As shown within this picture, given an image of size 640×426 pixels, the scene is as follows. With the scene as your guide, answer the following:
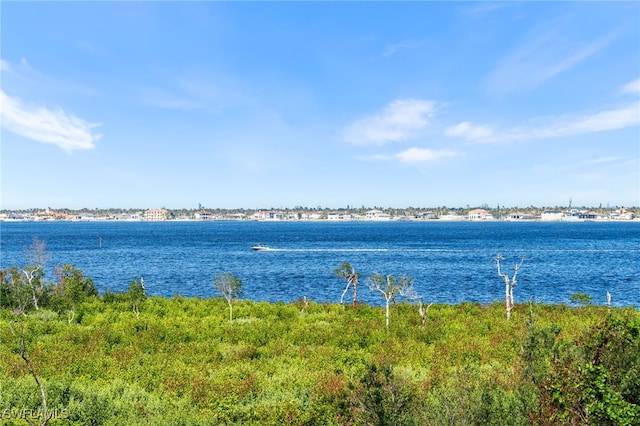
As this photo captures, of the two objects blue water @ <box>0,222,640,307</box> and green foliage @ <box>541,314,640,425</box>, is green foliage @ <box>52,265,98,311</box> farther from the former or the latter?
green foliage @ <box>541,314,640,425</box>

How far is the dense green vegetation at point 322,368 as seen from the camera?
10234 millimetres

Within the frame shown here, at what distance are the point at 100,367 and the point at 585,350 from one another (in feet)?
55.7

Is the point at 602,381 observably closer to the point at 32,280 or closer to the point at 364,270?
the point at 32,280

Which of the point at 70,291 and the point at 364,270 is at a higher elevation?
the point at 70,291

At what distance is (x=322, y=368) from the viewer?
19.0 metres

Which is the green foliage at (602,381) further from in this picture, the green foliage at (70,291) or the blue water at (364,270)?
the green foliage at (70,291)

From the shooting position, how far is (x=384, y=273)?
73688mm

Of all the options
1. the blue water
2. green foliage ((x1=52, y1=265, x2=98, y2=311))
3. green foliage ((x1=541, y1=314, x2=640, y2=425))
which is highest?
green foliage ((x1=541, y1=314, x2=640, y2=425))

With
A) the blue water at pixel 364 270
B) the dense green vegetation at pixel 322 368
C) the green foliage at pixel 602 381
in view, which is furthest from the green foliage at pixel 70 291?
the green foliage at pixel 602 381

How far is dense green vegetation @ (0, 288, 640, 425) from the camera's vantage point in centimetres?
1023

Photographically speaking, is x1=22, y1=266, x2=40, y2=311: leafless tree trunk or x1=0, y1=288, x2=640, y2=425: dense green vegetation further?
x1=22, y1=266, x2=40, y2=311: leafless tree trunk

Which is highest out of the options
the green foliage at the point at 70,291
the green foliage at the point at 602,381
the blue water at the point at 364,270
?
the green foliage at the point at 602,381

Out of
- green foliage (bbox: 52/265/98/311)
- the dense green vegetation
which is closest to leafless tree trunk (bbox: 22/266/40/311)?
green foliage (bbox: 52/265/98/311)

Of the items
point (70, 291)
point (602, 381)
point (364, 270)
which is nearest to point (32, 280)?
point (70, 291)
